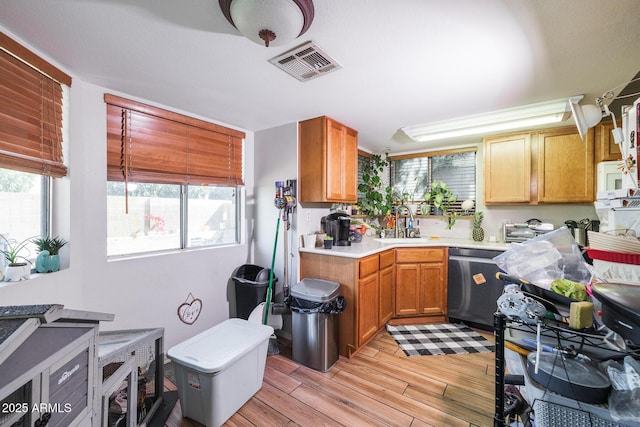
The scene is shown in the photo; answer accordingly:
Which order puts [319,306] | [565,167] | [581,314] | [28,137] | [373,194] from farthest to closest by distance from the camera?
[373,194] < [565,167] < [319,306] < [28,137] < [581,314]

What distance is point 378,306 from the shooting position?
2717 millimetres

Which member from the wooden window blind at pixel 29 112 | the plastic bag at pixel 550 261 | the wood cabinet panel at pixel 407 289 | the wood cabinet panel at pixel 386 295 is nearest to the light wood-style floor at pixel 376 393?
the wood cabinet panel at pixel 386 295

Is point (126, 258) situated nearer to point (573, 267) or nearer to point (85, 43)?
point (85, 43)

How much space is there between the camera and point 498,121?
2500 millimetres

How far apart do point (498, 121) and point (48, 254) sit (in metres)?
3.67

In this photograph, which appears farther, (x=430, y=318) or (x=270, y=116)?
(x=430, y=318)

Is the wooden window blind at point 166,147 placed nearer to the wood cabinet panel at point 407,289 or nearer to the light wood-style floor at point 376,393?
the light wood-style floor at point 376,393

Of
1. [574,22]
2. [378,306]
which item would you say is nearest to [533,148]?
[574,22]

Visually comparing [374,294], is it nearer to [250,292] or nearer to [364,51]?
[250,292]

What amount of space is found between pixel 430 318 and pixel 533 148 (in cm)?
219

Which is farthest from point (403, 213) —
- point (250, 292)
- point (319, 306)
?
point (250, 292)

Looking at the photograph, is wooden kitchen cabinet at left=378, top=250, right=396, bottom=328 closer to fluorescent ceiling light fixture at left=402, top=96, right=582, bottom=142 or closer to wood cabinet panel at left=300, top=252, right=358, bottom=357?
wood cabinet panel at left=300, top=252, right=358, bottom=357

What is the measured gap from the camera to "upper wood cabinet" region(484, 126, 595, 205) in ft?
8.65

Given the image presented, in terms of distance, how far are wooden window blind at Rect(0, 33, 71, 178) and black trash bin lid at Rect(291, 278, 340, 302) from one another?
1849 millimetres
